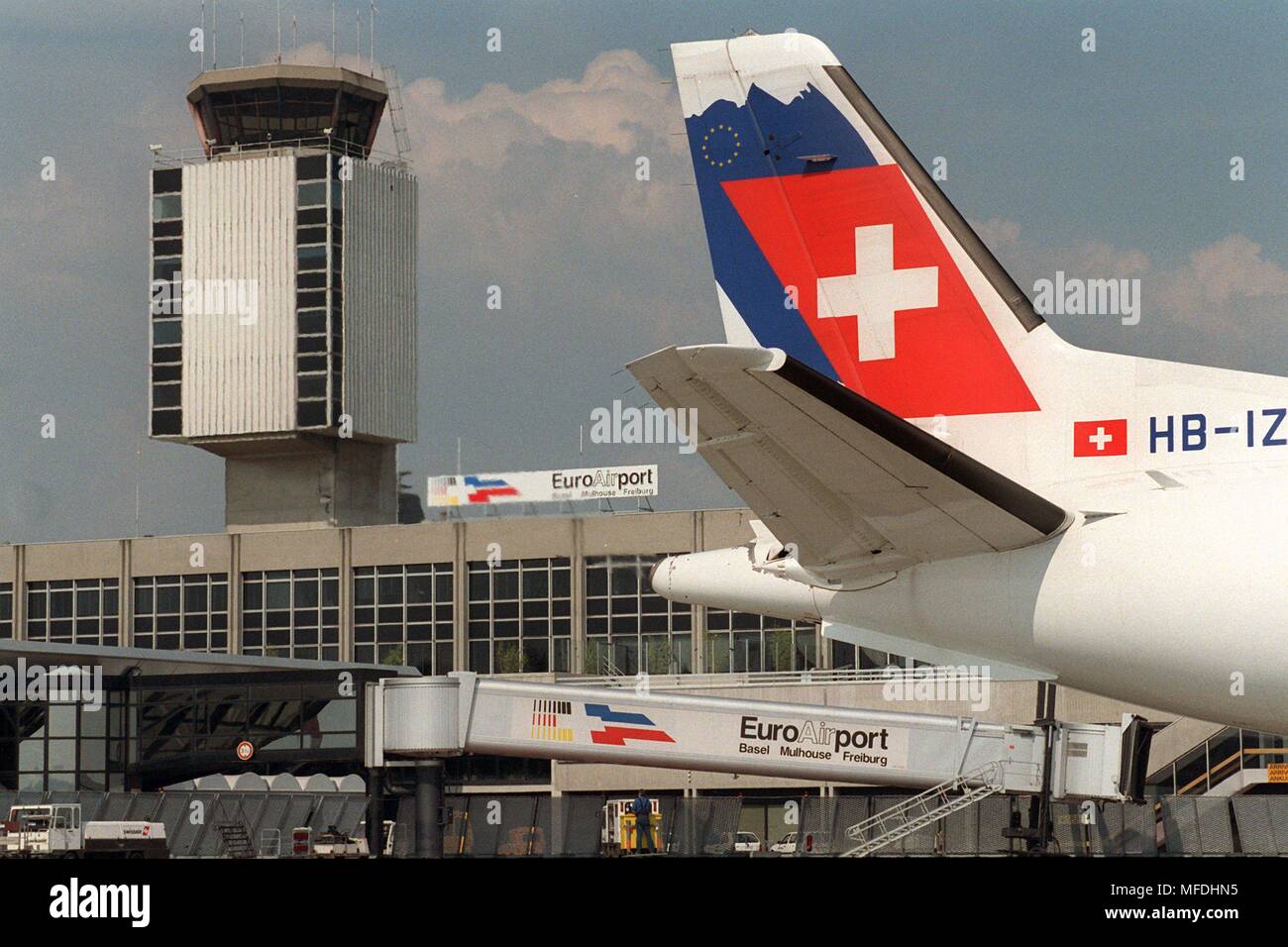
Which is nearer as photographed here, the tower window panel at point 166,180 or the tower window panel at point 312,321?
the tower window panel at point 312,321

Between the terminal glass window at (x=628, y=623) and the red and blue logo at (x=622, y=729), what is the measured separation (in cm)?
4895

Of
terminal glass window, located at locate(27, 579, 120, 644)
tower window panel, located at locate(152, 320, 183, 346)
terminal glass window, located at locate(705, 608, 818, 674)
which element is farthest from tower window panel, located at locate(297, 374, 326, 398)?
terminal glass window, located at locate(705, 608, 818, 674)

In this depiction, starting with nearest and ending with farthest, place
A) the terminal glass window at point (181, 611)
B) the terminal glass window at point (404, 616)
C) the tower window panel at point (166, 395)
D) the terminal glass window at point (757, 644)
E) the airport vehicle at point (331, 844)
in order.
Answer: the airport vehicle at point (331, 844) < the terminal glass window at point (757, 644) < the terminal glass window at point (404, 616) < the terminal glass window at point (181, 611) < the tower window panel at point (166, 395)

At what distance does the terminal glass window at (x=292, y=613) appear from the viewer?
7906 cm

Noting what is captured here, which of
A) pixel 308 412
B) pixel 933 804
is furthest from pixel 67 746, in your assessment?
pixel 933 804

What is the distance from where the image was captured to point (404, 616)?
77688 millimetres

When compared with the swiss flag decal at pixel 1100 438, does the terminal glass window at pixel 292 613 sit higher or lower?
lower

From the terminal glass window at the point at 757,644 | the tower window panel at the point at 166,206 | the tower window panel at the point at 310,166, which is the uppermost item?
the tower window panel at the point at 310,166

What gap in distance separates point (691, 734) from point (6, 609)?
229 ft

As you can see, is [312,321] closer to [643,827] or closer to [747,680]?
[747,680]

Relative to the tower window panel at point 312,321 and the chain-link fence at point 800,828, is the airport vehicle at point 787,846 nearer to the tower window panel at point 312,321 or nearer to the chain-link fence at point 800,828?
the chain-link fence at point 800,828

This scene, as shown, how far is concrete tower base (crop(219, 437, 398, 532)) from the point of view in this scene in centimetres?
8481

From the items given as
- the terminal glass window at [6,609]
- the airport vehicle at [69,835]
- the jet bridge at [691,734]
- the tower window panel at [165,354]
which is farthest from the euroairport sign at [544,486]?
the jet bridge at [691,734]

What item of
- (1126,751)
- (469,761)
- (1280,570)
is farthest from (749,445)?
(469,761)
